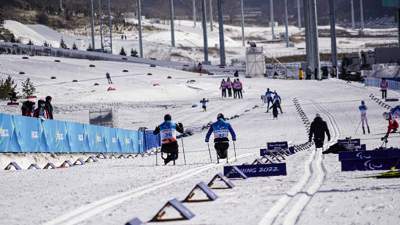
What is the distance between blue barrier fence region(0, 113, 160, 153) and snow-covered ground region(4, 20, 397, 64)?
93035mm

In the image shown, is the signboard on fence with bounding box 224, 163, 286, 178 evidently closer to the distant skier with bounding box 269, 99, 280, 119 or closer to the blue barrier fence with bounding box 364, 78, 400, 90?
the distant skier with bounding box 269, 99, 280, 119

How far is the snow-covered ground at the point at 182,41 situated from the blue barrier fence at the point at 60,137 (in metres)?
93.0

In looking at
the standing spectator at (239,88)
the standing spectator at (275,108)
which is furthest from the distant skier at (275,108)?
the standing spectator at (239,88)

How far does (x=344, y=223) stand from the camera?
10.3 m

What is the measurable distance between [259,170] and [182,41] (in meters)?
138

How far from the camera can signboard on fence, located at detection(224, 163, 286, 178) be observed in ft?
57.0

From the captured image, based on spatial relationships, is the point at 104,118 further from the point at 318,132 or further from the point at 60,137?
the point at 318,132

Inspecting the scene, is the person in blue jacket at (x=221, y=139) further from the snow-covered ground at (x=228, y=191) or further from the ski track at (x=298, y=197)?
the ski track at (x=298, y=197)

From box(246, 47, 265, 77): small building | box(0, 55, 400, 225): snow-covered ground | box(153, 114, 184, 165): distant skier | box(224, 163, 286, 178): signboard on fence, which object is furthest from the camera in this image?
box(246, 47, 265, 77): small building

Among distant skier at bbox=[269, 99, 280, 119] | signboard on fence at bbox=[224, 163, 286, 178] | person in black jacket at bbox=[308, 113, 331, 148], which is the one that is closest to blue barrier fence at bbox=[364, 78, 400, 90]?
distant skier at bbox=[269, 99, 280, 119]

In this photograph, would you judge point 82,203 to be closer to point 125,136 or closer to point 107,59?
point 125,136

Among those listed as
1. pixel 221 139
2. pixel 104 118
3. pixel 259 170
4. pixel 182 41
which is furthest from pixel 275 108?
pixel 182 41

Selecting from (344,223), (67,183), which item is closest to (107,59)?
(67,183)

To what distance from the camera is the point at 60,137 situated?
29.7 metres
